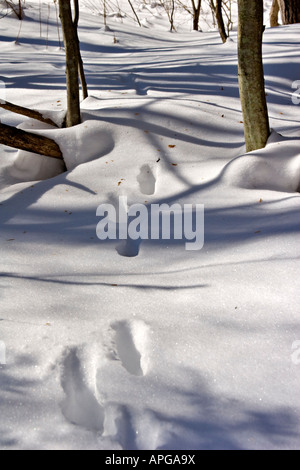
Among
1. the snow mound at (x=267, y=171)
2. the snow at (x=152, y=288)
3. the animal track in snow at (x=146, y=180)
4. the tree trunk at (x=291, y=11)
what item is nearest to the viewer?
the snow at (x=152, y=288)

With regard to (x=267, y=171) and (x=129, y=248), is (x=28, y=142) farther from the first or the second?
(x=267, y=171)

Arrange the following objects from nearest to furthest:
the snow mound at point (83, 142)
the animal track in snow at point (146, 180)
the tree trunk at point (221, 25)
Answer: the animal track in snow at point (146, 180), the snow mound at point (83, 142), the tree trunk at point (221, 25)

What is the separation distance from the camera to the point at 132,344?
1714mm

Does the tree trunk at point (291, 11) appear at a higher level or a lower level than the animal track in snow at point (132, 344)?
higher

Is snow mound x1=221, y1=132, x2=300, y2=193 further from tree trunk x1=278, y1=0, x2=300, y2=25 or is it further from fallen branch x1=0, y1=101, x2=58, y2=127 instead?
tree trunk x1=278, y1=0, x2=300, y2=25

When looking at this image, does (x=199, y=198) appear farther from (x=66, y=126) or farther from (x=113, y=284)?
(x=66, y=126)

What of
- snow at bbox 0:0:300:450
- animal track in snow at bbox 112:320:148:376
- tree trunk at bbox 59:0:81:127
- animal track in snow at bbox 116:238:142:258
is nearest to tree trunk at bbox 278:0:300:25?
snow at bbox 0:0:300:450

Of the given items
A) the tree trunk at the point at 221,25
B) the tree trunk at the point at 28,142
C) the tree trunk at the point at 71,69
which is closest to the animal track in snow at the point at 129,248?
the tree trunk at the point at 28,142

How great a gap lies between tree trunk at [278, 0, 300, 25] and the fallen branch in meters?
5.40

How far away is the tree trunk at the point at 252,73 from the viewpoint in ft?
9.49

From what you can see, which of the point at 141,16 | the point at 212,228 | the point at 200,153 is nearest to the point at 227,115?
the point at 200,153

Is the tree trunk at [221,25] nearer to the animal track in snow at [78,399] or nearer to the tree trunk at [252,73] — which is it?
the tree trunk at [252,73]

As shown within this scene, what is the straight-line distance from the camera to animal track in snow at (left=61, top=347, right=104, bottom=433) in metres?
1.38

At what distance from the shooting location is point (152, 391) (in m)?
1.45
